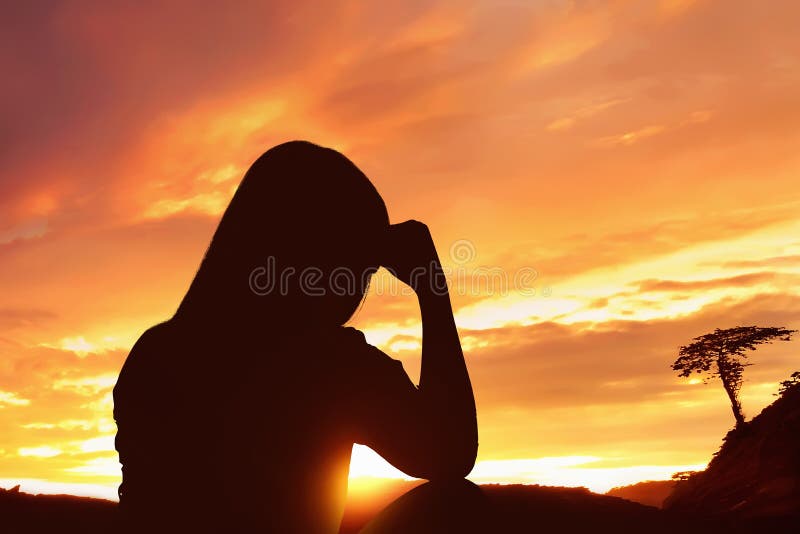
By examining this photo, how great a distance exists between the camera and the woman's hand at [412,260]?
4219 mm

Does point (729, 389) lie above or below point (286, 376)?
above

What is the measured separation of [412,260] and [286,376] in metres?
1.08

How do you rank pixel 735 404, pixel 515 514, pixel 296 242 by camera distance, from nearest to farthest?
pixel 515 514 → pixel 296 242 → pixel 735 404

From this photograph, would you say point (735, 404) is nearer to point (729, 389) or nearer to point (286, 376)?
point (729, 389)

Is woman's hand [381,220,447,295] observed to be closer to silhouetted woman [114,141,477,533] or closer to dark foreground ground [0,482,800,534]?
silhouetted woman [114,141,477,533]

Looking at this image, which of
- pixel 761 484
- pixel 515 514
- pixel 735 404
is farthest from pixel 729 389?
pixel 515 514

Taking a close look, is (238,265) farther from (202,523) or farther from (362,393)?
(202,523)

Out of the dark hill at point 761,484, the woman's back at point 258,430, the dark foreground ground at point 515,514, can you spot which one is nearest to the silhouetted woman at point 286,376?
the woman's back at point 258,430

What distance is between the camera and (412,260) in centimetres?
423

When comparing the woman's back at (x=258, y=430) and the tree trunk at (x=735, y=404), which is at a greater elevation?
the tree trunk at (x=735, y=404)

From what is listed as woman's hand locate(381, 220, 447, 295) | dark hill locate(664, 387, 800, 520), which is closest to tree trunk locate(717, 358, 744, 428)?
dark hill locate(664, 387, 800, 520)

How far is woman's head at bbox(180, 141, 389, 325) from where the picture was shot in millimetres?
3889

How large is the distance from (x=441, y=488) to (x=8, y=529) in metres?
6.36

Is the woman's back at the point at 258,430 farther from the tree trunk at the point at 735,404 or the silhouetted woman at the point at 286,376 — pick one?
the tree trunk at the point at 735,404
